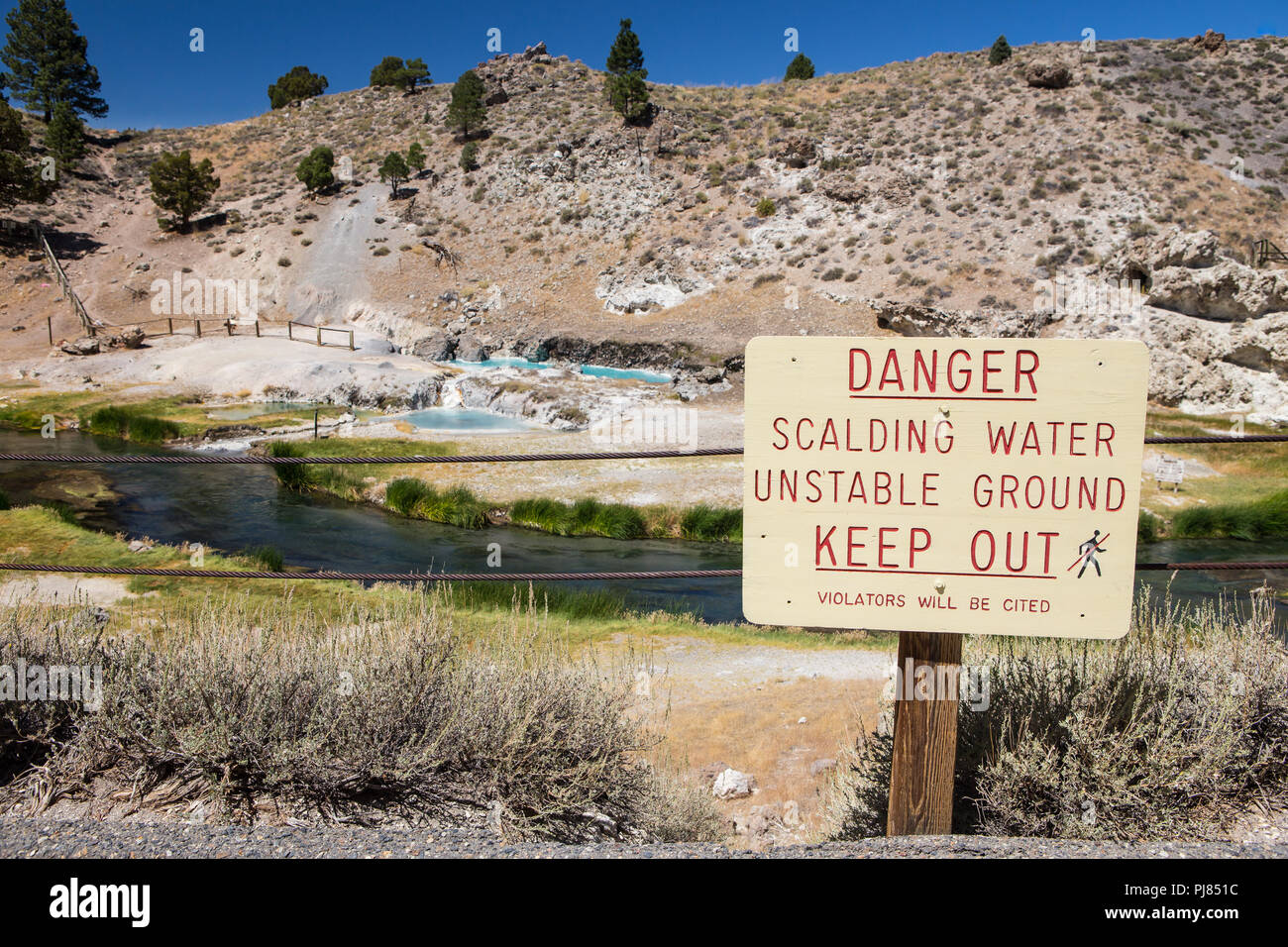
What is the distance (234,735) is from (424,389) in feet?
88.4

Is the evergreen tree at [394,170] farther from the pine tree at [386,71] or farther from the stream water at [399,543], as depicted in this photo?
the stream water at [399,543]

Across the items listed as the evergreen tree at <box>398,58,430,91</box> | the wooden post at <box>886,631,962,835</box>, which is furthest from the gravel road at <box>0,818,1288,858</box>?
the evergreen tree at <box>398,58,430,91</box>

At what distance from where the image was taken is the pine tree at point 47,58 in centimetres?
5678

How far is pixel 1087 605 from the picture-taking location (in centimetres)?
342

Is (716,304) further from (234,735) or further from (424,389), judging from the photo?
(234,735)

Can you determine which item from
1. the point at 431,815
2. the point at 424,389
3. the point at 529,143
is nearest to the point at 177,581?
the point at 431,815

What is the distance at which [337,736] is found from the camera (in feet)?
12.7

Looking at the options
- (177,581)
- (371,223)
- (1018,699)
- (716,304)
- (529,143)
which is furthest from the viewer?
(529,143)

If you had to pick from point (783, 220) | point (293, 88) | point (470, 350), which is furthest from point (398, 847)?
point (293, 88)

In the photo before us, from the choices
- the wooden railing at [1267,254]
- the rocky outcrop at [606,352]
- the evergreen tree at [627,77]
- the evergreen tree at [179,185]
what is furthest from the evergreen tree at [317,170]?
the wooden railing at [1267,254]

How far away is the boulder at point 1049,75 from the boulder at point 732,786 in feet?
182

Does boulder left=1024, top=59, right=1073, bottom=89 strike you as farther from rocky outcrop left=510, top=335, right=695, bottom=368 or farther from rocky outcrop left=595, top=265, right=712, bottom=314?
rocky outcrop left=510, top=335, right=695, bottom=368

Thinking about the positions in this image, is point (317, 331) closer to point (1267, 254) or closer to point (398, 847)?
point (398, 847)

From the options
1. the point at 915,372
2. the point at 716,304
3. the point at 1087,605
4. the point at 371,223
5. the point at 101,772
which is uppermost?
the point at 371,223
